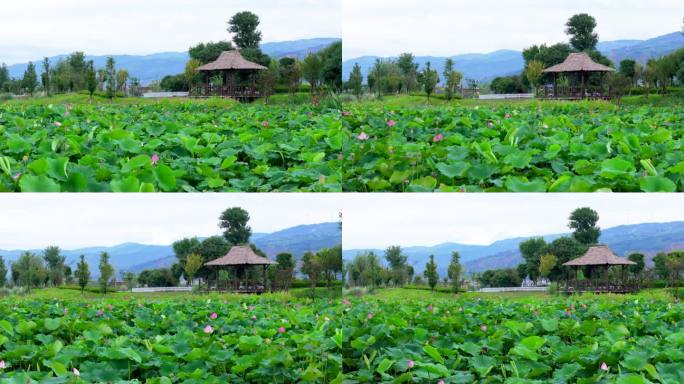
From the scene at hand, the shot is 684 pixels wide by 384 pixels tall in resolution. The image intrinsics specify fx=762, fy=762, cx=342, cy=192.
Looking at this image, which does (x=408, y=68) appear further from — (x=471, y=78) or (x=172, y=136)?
(x=172, y=136)

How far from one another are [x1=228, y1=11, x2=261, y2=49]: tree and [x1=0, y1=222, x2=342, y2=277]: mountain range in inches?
286

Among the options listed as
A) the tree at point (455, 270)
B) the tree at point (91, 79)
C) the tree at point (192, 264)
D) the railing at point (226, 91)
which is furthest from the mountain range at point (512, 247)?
the tree at point (91, 79)

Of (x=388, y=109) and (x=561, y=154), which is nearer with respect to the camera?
(x=561, y=154)

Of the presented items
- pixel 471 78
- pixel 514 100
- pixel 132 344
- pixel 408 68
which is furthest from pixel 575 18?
pixel 132 344

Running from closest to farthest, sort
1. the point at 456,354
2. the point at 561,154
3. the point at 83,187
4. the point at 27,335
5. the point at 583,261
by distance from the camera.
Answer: the point at 83,187 → the point at 456,354 → the point at 561,154 → the point at 27,335 → the point at 583,261

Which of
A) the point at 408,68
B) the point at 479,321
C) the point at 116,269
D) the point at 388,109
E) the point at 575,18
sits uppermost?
the point at 575,18

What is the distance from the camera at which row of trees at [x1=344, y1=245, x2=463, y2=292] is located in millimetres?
3533

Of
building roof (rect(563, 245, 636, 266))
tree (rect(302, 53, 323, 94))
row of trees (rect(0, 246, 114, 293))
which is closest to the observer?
row of trees (rect(0, 246, 114, 293))

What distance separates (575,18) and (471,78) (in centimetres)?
251

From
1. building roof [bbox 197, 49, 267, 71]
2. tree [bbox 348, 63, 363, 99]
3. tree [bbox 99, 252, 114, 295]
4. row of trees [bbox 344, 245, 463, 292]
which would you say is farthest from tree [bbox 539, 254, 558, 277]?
building roof [bbox 197, 49, 267, 71]

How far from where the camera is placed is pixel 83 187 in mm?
3299

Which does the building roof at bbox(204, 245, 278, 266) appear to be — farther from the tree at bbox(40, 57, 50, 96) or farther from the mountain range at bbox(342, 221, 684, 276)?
the tree at bbox(40, 57, 50, 96)

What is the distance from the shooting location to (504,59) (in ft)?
31.9

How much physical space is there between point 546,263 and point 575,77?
6.23 meters
